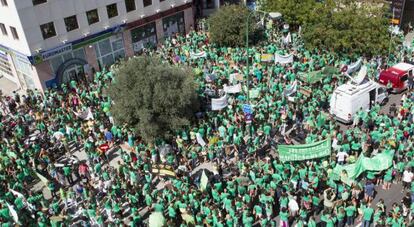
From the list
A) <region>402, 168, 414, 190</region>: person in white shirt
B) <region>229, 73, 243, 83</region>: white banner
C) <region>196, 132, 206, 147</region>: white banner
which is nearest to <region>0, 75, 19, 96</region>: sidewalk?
<region>229, 73, 243, 83</region>: white banner

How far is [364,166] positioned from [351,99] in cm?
560

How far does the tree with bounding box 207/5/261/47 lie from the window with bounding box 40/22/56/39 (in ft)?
41.4

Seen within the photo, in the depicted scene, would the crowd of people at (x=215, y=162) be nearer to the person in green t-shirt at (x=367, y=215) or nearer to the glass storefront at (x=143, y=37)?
the person in green t-shirt at (x=367, y=215)

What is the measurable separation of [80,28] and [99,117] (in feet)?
33.4

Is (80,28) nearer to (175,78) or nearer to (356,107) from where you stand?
(175,78)

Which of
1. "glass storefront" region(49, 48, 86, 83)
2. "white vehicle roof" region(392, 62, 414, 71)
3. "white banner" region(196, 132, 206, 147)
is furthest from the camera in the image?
"glass storefront" region(49, 48, 86, 83)

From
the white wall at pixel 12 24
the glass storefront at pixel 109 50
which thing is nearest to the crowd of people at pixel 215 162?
the white wall at pixel 12 24

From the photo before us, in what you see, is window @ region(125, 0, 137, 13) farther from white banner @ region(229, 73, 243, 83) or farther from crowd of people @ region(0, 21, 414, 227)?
white banner @ region(229, 73, 243, 83)

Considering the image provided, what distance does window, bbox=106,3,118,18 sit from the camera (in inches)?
1221

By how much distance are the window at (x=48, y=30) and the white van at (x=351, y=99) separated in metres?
19.5

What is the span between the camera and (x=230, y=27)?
32.0 metres

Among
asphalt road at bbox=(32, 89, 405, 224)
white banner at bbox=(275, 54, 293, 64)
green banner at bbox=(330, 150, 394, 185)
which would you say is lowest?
asphalt road at bbox=(32, 89, 405, 224)

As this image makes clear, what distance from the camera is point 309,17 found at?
31.5 m

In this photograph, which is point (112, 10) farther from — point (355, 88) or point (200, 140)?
point (355, 88)
